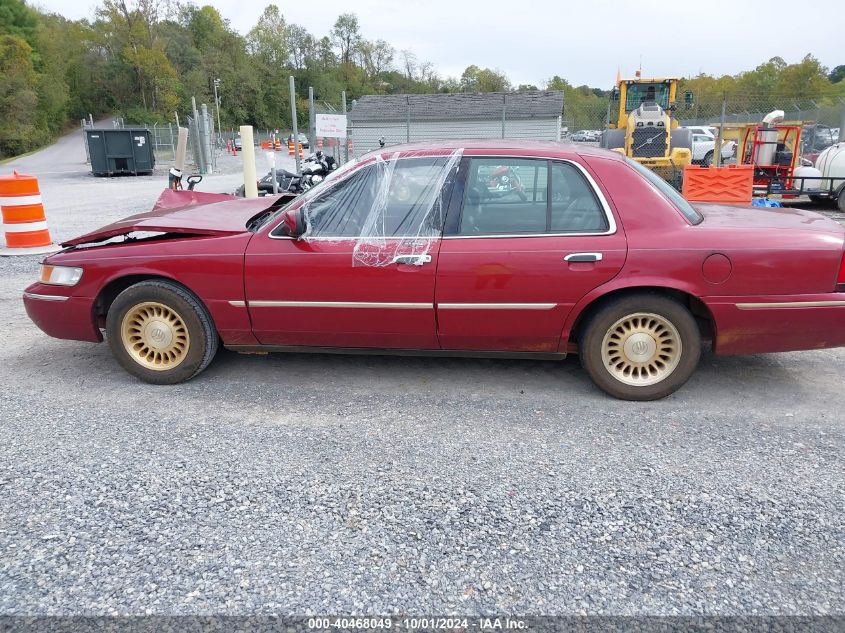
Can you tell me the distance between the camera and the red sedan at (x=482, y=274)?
3.64 m

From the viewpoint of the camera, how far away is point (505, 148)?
395 centimetres

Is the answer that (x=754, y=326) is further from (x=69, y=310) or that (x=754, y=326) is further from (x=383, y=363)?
(x=69, y=310)

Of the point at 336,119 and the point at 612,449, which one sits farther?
the point at 336,119

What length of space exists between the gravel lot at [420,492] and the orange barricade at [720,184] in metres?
7.96

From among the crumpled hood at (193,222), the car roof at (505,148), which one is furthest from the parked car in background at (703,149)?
the crumpled hood at (193,222)

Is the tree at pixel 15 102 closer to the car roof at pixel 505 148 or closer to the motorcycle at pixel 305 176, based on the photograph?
the motorcycle at pixel 305 176

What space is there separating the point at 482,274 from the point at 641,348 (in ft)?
3.54

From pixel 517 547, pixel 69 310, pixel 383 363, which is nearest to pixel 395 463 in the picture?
pixel 517 547

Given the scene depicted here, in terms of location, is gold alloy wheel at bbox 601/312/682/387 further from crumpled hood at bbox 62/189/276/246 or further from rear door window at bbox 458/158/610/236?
crumpled hood at bbox 62/189/276/246

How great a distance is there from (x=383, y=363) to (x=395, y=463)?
1.46 meters

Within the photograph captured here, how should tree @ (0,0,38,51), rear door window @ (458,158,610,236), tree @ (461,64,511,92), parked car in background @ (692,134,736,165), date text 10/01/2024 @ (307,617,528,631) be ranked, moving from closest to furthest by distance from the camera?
date text 10/01/2024 @ (307,617,528,631)
rear door window @ (458,158,610,236)
parked car in background @ (692,134,736,165)
tree @ (0,0,38,51)
tree @ (461,64,511,92)

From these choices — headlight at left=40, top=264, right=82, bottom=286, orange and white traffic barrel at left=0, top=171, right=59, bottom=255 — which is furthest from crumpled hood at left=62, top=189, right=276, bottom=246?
orange and white traffic barrel at left=0, top=171, right=59, bottom=255

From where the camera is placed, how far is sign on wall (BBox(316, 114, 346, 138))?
470 inches

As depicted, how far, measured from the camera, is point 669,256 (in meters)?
3.63
